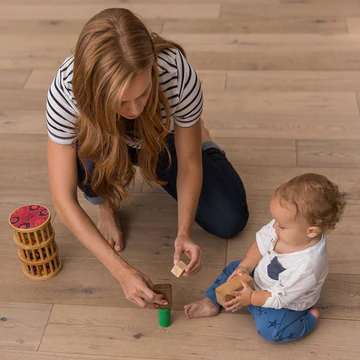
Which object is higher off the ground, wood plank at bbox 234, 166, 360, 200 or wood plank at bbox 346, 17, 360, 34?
wood plank at bbox 234, 166, 360, 200

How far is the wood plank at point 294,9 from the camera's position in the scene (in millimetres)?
2842

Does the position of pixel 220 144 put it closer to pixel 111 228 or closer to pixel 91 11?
pixel 111 228

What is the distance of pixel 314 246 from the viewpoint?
55.9 inches

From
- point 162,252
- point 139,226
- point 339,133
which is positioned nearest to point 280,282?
point 162,252

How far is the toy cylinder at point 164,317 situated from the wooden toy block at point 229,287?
0.41 ft

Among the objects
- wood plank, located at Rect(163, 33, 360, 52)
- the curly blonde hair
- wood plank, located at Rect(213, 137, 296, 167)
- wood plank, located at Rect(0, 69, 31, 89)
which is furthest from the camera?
wood plank, located at Rect(163, 33, 360, 52)

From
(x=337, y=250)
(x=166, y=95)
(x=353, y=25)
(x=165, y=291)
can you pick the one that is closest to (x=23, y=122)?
(x=166, y=95)

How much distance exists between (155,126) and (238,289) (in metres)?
0.42

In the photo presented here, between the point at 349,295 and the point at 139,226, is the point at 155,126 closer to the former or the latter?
the point at 139,226

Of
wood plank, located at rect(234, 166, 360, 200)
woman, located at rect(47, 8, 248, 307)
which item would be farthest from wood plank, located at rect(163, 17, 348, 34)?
woman, located at rect(47, 8, 248, 307)

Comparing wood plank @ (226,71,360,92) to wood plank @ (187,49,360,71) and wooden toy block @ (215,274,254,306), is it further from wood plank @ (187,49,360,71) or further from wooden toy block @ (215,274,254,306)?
wooden toy block @ (215,274,254,306)

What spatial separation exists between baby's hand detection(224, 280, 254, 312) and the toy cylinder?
0.14 meters

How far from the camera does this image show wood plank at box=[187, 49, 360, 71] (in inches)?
98.1

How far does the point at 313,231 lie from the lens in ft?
4.50
